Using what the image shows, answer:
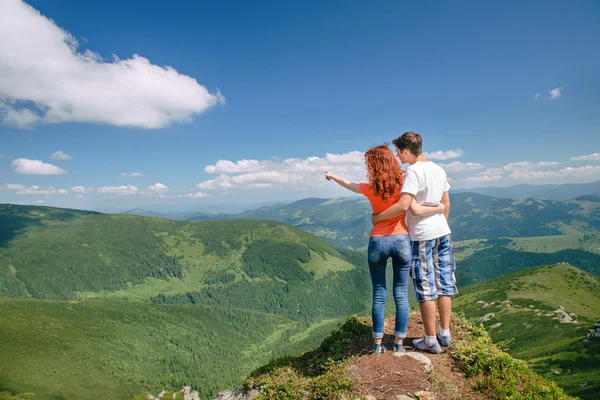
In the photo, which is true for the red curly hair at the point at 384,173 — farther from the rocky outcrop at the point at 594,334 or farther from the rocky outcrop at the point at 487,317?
the rocky outcrop at the point at 487,317

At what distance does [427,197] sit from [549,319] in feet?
525

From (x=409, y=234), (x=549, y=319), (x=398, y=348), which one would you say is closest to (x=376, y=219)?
(x=409, y=234)

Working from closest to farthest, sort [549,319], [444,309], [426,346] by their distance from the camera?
[426,346], [444,309], [549,319]

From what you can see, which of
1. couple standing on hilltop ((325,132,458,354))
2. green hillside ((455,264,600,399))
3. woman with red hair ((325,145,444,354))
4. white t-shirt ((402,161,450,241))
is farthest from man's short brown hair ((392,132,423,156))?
green hillside ((455,264,600,399))

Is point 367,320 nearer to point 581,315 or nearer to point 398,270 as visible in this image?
point 398,270

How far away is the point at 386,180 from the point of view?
8242 millimetres

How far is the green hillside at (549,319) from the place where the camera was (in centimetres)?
8112

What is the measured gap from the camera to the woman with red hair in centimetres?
829

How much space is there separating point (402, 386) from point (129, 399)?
187 m

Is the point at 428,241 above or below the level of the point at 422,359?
above

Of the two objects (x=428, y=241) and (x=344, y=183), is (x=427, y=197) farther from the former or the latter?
(x=344, y=183)

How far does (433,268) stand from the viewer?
29.5ft

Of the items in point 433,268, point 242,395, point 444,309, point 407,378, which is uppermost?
point 433,268

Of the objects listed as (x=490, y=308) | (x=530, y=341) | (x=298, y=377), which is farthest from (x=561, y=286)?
(x=298, y=377)
